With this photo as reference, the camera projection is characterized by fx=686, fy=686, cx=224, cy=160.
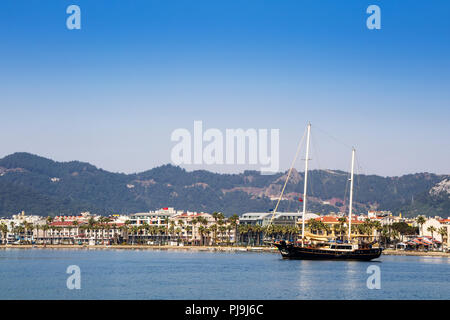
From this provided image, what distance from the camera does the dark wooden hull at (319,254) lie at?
388 feet

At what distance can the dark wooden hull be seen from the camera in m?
118

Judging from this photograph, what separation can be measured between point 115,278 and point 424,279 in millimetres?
35663

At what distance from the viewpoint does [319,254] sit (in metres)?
118

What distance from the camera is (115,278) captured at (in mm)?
75250
